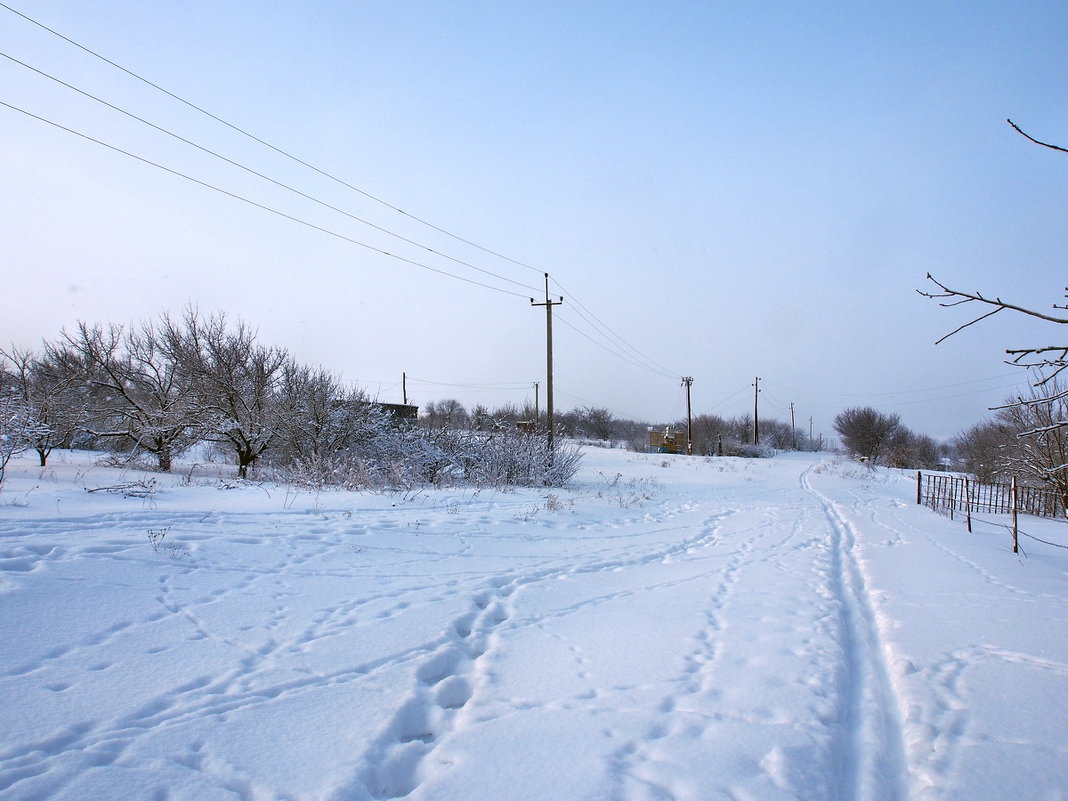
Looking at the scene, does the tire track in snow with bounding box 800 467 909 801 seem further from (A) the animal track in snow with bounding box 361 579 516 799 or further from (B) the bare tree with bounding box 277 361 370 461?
(B) the bare tree with bounding box 277 361 370 461

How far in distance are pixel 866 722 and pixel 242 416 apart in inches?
682

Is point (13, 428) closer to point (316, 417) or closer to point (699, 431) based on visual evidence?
point (316, 417)

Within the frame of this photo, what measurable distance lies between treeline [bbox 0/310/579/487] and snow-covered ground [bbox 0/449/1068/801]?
28.7 ft

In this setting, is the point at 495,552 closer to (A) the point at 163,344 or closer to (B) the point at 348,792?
(B) the point at 348,792

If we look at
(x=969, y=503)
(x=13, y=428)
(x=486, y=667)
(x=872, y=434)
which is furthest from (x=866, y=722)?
(x=872, y=434)

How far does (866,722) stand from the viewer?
11.1 ft

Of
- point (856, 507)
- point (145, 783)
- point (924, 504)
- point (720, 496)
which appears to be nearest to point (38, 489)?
point (145, 783)

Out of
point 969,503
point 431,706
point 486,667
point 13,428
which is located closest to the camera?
point 431,706

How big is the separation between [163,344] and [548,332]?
13421 millimetres

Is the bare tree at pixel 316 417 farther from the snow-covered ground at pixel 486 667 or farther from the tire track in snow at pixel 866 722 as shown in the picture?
the tire track in snow at pixel 866 722

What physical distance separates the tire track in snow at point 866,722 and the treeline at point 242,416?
11.2m

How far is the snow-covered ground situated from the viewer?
8.94ft

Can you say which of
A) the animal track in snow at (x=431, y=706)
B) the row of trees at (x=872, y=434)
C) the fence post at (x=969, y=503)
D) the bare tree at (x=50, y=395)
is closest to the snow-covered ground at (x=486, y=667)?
the animal track in snow at (x=431, y=706)

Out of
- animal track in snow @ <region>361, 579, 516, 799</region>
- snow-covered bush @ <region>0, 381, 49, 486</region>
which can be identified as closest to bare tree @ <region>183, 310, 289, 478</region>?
snow-covered bush @ <region>0, 381, 49, 486</region>
